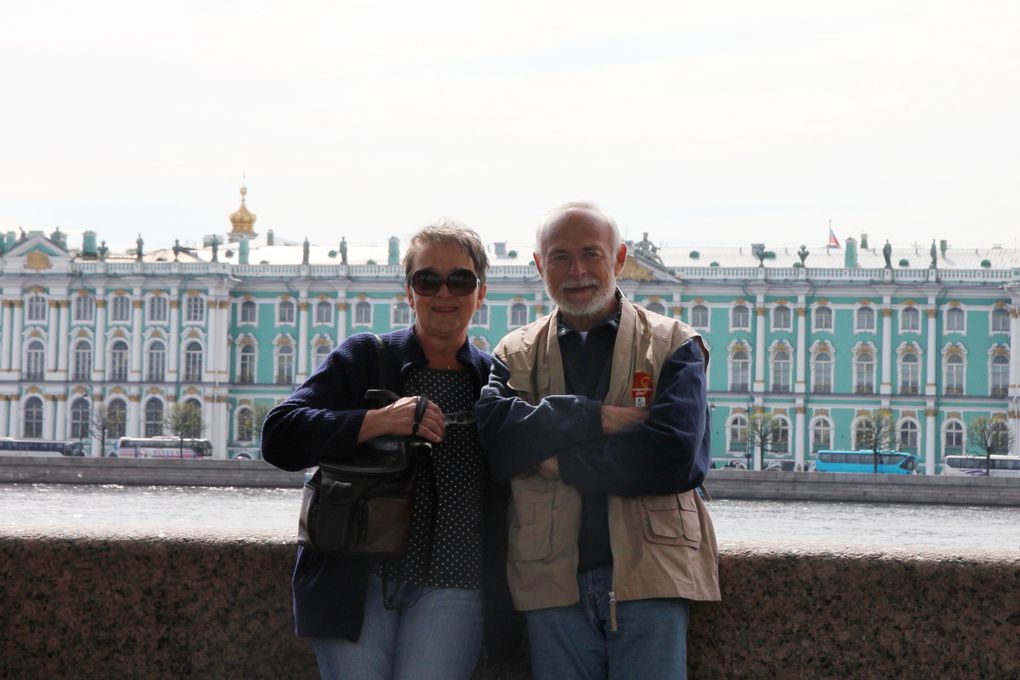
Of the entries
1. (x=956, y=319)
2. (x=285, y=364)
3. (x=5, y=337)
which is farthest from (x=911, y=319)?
(x=5, y=337)

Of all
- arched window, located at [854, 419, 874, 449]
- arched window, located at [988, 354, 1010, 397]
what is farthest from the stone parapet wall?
arched window, located at [988, 354, 1010, 397]

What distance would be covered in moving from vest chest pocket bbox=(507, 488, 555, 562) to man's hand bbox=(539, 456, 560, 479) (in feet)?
0.10

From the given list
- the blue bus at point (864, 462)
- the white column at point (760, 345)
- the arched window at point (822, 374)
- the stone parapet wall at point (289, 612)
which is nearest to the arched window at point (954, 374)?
the arched window at point (822, 374)

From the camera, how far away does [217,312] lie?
51594 millimetres

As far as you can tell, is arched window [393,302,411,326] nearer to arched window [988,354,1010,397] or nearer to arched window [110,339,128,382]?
arched window [110,339,128,382]

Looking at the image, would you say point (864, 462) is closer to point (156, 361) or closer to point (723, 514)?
point (723, 514)

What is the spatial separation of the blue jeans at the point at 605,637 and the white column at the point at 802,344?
47290 millimetres

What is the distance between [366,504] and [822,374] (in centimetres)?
4794

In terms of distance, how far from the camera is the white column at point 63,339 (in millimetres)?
51906

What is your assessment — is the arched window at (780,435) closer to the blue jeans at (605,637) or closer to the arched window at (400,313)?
the arched window at (400,313)

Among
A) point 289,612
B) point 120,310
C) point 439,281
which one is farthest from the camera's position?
point 120,310

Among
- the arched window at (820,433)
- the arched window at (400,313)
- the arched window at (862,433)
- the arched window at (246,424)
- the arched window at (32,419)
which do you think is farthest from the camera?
the arched window at (32,419)

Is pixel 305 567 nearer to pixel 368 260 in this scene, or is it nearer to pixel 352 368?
pixel 352 368

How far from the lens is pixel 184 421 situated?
1943 inches
